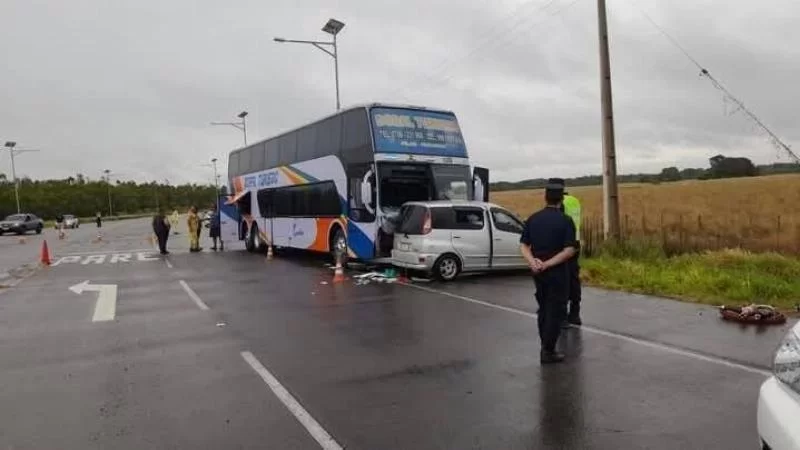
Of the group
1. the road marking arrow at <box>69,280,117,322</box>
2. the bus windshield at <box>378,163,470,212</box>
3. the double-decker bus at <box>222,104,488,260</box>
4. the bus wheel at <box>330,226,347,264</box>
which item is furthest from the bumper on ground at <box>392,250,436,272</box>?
the road marking arrow at <box>69,280,117,322</box>

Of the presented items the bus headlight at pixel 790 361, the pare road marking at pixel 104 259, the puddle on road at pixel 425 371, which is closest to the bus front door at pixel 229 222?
the pare road marking at pixel 104 259

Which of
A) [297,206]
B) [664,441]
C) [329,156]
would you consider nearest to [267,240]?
[297,206]

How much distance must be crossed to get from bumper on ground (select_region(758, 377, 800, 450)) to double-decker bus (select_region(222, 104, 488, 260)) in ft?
41.8

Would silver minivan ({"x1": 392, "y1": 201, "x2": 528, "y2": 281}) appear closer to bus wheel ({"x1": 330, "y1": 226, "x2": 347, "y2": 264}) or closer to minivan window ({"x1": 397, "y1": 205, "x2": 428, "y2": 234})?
minivan window ({"x1": 397, "y1": 205, "x2": 428, "y2": 234})

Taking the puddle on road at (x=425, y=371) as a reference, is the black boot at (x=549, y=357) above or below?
above

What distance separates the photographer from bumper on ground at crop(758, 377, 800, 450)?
271 cm

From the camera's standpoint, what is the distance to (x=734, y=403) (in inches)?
209

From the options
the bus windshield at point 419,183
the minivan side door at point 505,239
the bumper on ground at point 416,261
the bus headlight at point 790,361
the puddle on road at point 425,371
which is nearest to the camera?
the bus headlight at point 790,361

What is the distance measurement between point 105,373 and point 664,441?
528 centimetres

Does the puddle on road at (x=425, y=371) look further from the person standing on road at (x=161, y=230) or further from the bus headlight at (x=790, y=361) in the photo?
the person standing on road at (x=161, y=230)

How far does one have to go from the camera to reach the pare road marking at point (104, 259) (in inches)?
882

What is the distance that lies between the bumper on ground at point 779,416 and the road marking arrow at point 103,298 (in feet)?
30.8

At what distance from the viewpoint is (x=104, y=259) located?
77.2 feet

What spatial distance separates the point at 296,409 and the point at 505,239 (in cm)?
998
